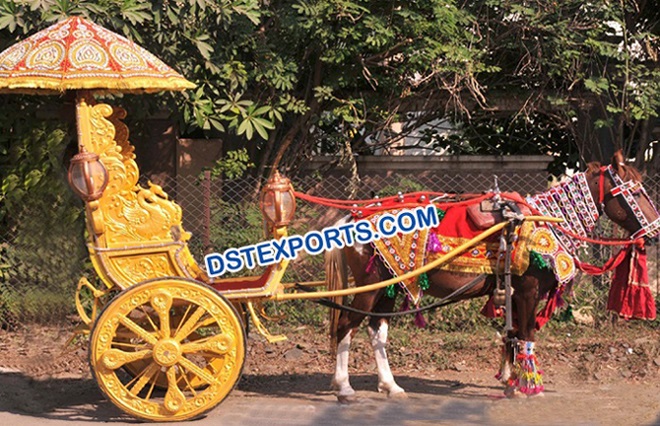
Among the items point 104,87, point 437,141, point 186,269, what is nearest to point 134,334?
point 186,269

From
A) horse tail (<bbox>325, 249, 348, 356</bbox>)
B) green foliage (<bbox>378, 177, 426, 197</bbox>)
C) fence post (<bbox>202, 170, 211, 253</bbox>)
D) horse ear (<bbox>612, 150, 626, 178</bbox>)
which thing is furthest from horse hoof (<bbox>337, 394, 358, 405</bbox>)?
fence post (<bbox>202, 170, 211, 253</bbox>)

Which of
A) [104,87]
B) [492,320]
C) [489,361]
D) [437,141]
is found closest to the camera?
[104,87]

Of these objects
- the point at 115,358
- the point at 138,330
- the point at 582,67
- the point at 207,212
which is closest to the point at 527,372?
the point at 138,330

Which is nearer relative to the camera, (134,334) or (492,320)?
(134,334)

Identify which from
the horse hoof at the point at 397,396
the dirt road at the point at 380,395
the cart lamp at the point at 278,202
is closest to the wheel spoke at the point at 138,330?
the dirt road at the point at 380,395

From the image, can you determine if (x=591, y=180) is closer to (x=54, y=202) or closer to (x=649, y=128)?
(x=649, y=128)

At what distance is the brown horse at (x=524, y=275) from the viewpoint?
697cm

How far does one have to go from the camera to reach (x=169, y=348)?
6395mm

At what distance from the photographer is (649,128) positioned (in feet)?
32.5

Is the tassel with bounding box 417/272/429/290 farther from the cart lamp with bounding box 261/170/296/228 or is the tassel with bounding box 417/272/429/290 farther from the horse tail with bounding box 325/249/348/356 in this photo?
the cart lamp with bounding box 261/170/296/228

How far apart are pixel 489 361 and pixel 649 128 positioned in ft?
9.98

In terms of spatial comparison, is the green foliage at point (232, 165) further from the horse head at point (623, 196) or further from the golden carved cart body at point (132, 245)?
the horse head at point (623, 196)

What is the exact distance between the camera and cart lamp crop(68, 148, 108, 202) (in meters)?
6.21

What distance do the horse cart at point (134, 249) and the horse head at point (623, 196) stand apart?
2148mm
